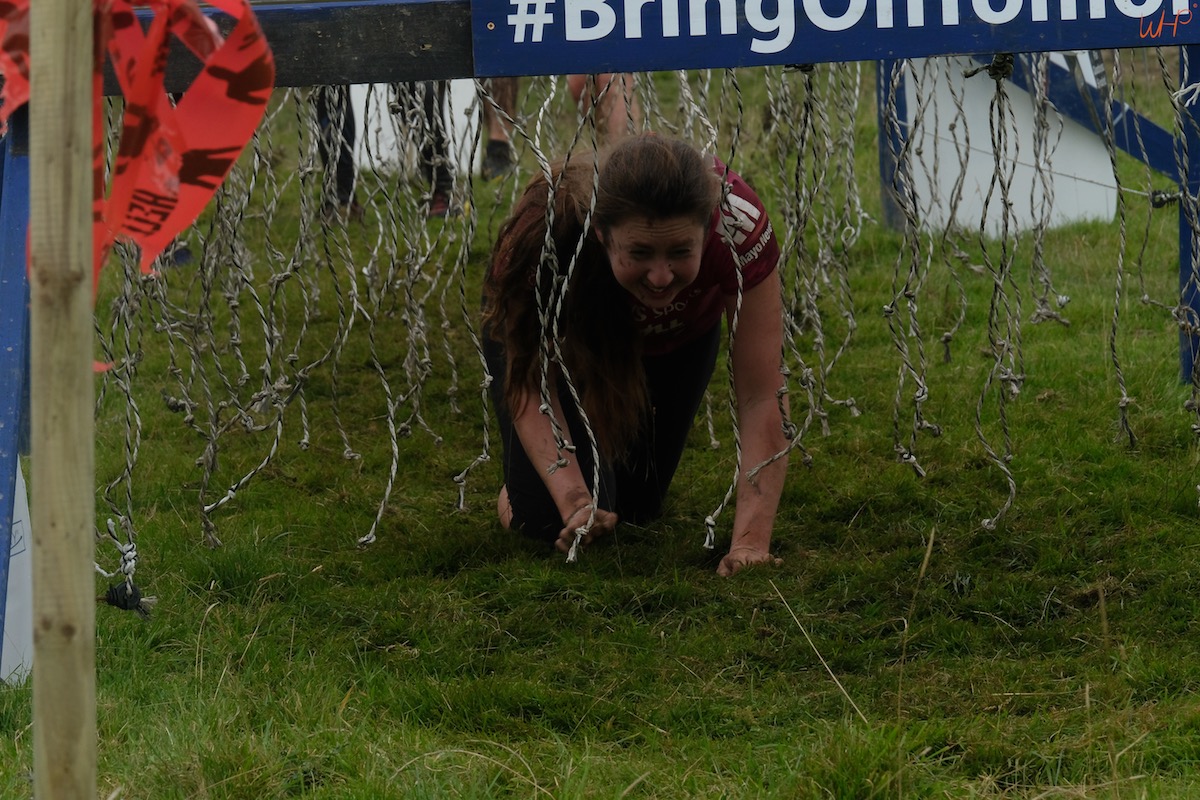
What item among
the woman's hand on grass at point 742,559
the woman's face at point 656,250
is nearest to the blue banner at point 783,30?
the woman's face at point 656,250

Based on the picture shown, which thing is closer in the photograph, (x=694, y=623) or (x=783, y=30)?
(x=783, y=30)

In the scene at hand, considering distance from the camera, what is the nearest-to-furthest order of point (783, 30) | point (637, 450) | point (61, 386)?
point (61, 386) → point (783, 30) → point (637, 450)

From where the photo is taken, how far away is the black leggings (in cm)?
327

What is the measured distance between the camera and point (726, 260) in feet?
9.37

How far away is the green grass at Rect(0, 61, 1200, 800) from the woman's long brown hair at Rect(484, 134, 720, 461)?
41 centimetres

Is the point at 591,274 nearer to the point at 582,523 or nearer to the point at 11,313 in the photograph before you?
the point at 582,523

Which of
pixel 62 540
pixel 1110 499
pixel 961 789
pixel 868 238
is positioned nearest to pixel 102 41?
pixel 62 540

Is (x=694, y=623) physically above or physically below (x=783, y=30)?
below

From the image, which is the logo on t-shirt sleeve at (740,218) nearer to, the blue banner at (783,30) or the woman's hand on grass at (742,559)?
the blue banner at (783,30)

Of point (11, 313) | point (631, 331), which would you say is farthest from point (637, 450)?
point (11, 313)

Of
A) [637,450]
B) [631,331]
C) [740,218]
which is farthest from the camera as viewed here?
[637,450]

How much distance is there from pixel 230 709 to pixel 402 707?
30cm

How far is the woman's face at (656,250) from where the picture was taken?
2.56 metres

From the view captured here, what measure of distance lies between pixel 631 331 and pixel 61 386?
1.84m
